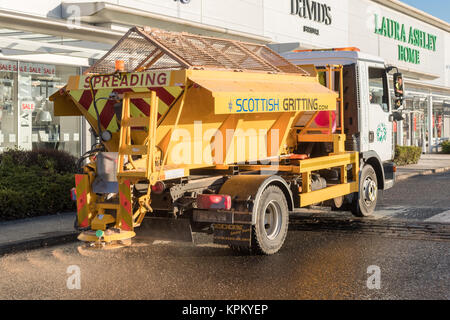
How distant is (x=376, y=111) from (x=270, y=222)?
415cm

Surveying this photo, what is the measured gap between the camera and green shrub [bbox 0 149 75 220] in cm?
1034

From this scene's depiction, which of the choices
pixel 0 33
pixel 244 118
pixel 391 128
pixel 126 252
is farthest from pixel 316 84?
pixel 0 33

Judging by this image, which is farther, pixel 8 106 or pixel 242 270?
pixel 8 106

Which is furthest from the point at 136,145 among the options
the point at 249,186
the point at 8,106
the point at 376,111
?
the point at 8,106

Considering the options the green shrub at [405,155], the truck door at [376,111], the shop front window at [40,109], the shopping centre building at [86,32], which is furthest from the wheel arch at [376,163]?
the green shrub at [405,155]

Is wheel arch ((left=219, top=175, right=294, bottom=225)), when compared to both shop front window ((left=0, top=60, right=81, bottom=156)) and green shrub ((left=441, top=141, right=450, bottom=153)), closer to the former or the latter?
shop front window ((left=0, top=60, right=81, bottom=156))

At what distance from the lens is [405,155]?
23156 millimetres

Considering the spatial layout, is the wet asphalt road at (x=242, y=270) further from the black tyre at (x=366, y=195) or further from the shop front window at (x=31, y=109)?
the shop front window at (x=31, y=109)

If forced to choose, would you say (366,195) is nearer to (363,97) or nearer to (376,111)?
(376,111)

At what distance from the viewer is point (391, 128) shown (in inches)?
466

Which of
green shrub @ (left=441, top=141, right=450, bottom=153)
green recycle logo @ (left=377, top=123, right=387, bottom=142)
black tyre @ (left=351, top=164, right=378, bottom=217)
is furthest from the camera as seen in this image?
green shrub @ (left=441, top=141, right=450, bottom=153)

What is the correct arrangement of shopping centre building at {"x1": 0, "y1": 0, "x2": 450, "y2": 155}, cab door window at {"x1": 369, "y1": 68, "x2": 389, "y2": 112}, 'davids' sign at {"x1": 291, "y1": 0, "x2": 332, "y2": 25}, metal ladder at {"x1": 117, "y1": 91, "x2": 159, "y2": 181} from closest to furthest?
metal ladder at {"x1": 117, "y1": 91, "x2": 159, "y2": 181}
cab door window at {"x1": 369, "y1": 68, "x2": 389, "y2": 112}
shopping centre building at {"x1": 0, "y1": 0, "x2": 450, "y2": 155}
'davids' sign at {"x1": 291, "y1": 0, "x2": 332, "y2": 25}

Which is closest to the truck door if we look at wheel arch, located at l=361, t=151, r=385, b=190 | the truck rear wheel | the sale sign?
wheel arch, located at l=361, t=151, r=385, b=190

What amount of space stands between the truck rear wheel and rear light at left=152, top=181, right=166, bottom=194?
1189mm
